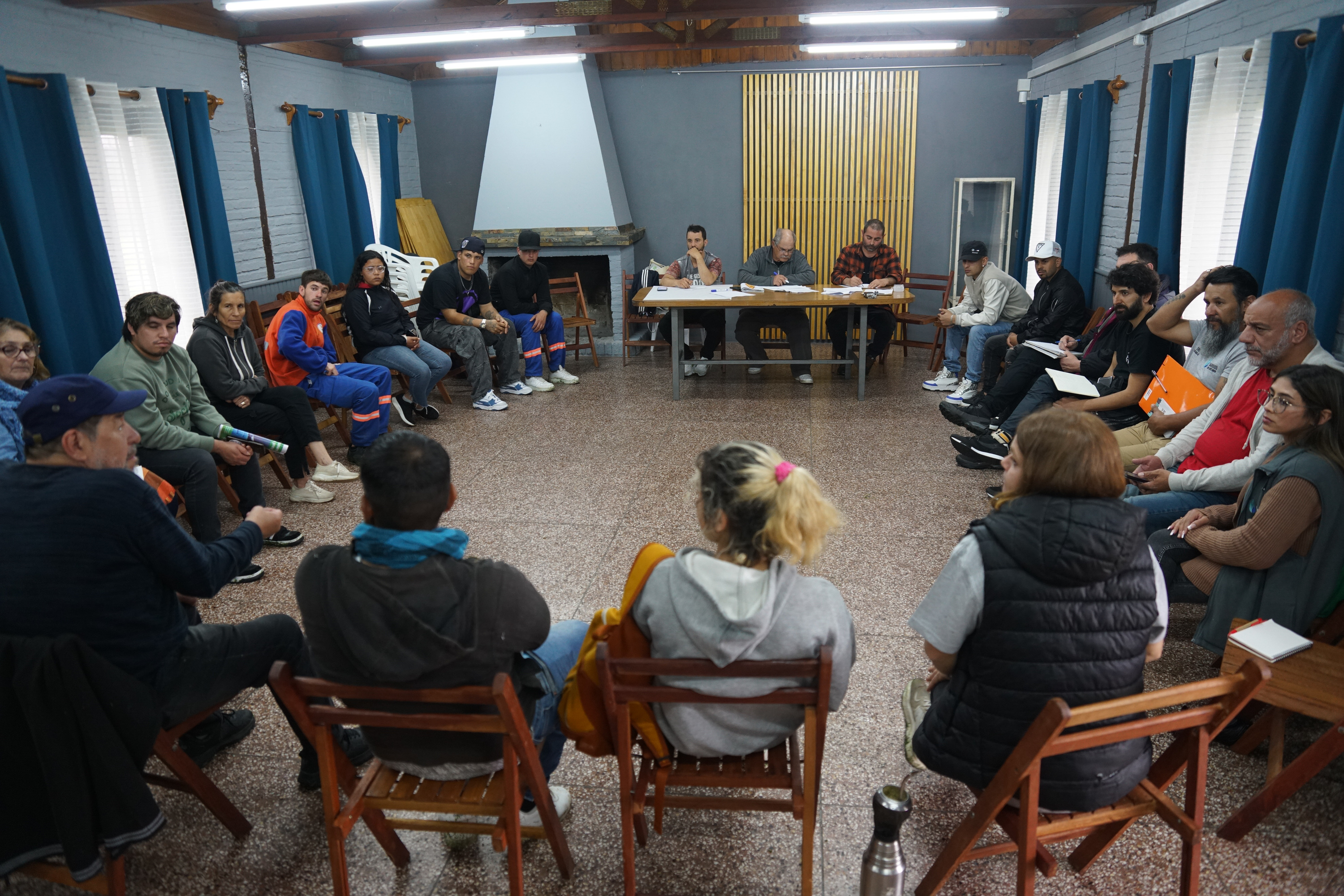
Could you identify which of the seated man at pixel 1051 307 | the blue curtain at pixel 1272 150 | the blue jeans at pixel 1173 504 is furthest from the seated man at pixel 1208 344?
the seated man at pixel 1051 307

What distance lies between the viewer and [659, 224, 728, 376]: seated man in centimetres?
694

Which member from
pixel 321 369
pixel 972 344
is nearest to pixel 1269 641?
pixel 972 344

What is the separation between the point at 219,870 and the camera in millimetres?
1977

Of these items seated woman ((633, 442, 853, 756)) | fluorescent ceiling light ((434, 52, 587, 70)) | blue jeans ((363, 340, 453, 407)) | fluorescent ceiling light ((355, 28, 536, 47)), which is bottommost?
blue jeans ((363, 340, 453, 407))

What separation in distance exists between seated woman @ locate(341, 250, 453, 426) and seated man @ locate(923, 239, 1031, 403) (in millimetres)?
3603

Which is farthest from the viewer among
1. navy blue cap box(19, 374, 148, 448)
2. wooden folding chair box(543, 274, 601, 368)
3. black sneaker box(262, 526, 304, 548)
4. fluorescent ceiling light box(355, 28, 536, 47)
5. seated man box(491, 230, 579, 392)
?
wooden folding chair box(543, 274, 601, 368)

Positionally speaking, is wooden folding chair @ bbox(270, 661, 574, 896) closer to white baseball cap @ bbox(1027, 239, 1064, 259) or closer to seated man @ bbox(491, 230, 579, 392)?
seated man @ bbox(491, 230, 579, 392)

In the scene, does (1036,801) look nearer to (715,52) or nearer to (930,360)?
(930,360)

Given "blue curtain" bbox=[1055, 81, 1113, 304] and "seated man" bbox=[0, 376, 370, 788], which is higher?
"blue curtain" bbox=[1055, 81, 1113, 304]

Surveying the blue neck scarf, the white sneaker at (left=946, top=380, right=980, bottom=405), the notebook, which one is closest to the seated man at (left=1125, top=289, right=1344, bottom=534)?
the notebook

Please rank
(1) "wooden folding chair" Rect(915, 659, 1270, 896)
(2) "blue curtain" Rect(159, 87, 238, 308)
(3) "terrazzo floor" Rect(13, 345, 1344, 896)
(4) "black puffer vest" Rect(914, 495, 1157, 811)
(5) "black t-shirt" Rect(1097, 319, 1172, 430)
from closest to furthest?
(1) "wooden folding chair" Rect(915, 659, 1270, 896), (4) "black puffer vest" Rect(914, 495, 1157, 811), (3) "terrazzo floor" Rect(13, 345, 1344, 896), (5) "black t-shirt" Rect(1097, 319, 1172, 430), (2) "blue curtain" Rect(159, 87, 238, 308)

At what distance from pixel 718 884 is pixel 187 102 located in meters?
5.37

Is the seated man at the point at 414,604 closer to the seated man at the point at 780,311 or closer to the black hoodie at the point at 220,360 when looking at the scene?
the black hoodie at the point at 220,360

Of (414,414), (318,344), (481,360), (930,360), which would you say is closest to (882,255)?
(930,360)
